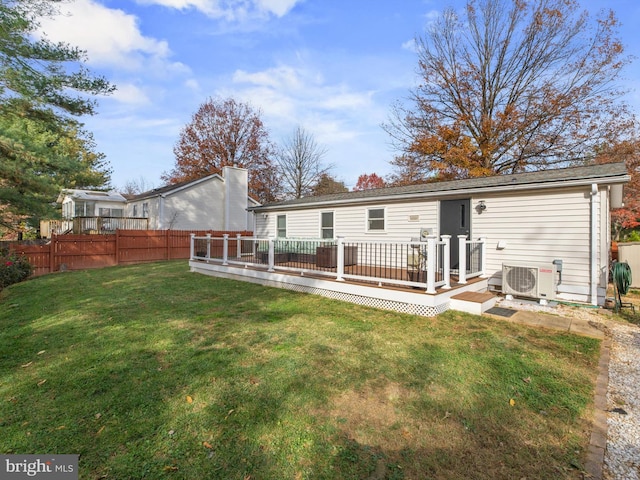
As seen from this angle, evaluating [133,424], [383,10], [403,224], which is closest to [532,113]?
[383,10]

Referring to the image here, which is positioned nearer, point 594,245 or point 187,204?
point 594,245

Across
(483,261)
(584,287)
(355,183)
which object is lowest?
(584,287)

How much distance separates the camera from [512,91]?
1625 centimetres

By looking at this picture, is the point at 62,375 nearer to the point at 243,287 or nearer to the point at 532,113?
the point at 243,287

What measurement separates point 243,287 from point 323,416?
228 inches

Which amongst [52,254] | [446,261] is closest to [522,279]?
[446,261]

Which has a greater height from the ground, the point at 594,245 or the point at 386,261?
the point at 594,245

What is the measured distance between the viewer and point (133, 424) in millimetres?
2391

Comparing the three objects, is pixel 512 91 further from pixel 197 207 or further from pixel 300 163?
pixel 197 207

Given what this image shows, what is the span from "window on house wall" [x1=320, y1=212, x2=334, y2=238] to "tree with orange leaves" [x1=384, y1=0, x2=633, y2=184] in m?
9.48

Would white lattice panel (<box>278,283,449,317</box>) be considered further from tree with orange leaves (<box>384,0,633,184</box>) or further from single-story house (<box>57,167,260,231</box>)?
single-story house (<box>57,167,260,231</box>)

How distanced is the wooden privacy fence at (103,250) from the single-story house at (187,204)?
339cm

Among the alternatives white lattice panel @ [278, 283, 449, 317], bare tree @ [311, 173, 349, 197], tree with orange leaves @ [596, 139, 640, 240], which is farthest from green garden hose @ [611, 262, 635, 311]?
bare tree @ [311, 173, 349, 197]

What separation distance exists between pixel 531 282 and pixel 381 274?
10.2ft
